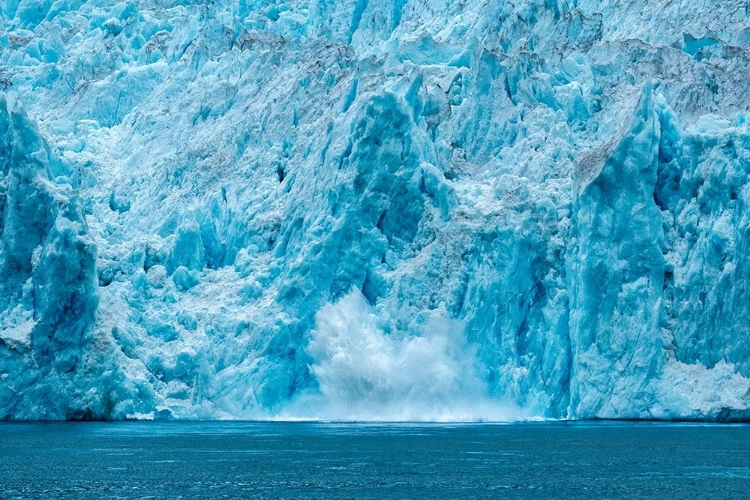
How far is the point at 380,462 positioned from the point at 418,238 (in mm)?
16078

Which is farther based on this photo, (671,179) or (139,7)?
(139,7)

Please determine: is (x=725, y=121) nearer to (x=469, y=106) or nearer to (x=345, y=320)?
(x=469, y=106)

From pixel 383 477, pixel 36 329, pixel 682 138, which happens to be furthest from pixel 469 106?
pixel 383 477

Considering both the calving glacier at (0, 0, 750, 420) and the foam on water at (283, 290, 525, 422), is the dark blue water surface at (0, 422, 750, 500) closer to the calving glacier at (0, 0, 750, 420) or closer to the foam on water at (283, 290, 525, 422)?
the foam on water at (283, 290, 525, 422)

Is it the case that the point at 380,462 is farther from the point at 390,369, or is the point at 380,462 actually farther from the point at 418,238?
the point at 418,238

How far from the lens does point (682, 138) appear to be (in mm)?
40719

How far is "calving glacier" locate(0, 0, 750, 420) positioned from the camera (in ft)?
129

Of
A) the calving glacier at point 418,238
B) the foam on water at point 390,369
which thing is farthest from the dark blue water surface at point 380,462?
the calving glacier at point 418,238

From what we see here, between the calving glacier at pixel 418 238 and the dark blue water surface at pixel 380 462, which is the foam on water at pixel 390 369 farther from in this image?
the dark blue water surface at pixel 380 462

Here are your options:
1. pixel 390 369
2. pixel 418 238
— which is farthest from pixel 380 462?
pixel 418 238

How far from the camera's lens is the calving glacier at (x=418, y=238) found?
3944 centimetres

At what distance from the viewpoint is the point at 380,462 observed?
1110 inches

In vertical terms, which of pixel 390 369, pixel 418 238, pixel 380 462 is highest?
pixel 418 238

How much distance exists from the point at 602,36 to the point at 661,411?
682 inches
